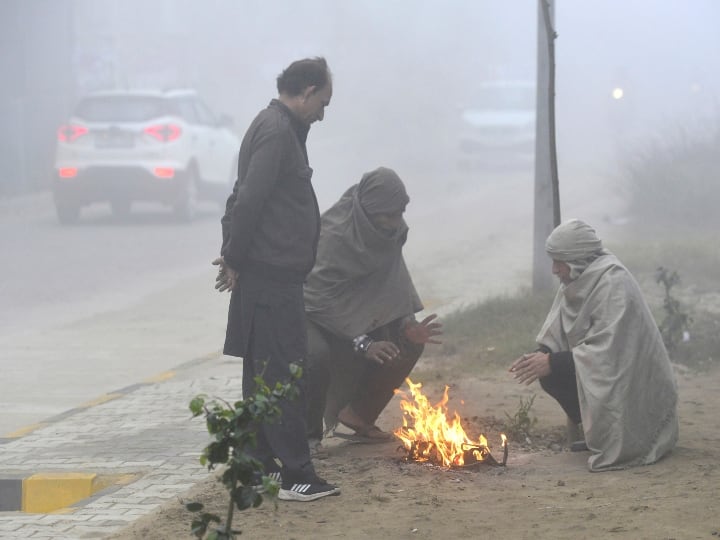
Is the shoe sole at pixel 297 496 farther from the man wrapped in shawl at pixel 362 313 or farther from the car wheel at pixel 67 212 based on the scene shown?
the car wheel at pixel 67 212

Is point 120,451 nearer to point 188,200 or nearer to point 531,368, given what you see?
point 531,368

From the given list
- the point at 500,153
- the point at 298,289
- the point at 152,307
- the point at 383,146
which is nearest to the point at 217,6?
the point at 383,146

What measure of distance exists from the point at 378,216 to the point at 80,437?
210 centimetres

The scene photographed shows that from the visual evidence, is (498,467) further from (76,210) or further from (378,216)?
(76,210)

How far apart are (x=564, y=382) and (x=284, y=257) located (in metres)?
1.50

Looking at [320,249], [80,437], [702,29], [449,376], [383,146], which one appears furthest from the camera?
[702,29]

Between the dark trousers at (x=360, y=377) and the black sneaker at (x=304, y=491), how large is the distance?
80 cm

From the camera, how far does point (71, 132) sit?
1744 centimetres

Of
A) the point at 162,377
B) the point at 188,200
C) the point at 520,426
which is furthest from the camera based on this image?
the point at 188,200

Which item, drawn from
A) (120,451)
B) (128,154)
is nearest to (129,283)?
(128,154)

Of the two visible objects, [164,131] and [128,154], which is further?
[164,131]

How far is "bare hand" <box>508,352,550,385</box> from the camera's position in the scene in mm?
5430

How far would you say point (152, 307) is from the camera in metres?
11.8

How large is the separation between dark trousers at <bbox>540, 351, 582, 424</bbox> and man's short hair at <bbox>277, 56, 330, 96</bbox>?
1.64 meters
